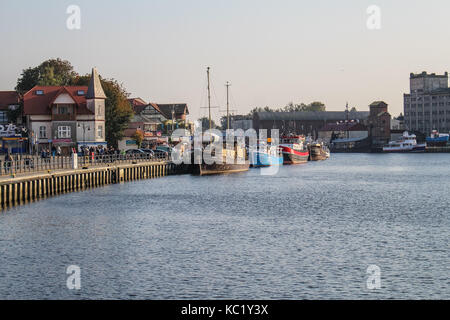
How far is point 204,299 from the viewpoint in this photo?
30.1 meters

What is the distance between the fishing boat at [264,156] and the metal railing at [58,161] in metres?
16.1

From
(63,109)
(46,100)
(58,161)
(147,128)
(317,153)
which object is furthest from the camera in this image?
(317,153)

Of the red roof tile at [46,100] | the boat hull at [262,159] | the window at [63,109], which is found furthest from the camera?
the boat hull at [262,159]

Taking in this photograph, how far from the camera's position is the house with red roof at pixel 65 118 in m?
110

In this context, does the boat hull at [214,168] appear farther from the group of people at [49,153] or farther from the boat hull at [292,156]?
the boat hull at [292,156]

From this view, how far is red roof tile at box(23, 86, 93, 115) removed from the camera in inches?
4365

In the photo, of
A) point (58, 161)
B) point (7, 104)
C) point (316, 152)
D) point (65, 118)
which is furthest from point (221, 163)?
point (316, 152)

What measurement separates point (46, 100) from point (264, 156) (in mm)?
34864

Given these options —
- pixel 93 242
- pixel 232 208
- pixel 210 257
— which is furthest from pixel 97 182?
pixel 210 257

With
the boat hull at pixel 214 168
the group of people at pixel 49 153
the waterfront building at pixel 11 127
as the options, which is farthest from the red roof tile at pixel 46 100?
the boat hull at pixel 214 168

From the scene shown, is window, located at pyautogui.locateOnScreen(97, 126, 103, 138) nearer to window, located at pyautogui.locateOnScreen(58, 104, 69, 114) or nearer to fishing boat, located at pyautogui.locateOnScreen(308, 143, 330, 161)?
window, located at pyautogui.locateOnScreen(58, 104, 69, 114)

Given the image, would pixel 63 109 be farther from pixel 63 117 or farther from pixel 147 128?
pixel 147 128

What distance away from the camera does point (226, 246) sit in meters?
41.0
